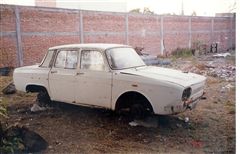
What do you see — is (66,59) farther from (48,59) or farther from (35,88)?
(35,88)

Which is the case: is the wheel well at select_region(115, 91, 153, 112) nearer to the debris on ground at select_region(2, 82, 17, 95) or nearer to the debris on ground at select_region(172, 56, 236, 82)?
the debris on ground at select_region(172, 56, 236, 82)

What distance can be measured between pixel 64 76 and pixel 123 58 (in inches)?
30.7

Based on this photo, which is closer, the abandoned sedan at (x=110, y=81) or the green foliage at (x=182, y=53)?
the abandoned sedan at (x=110, y=81)

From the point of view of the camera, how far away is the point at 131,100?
3.45 metres

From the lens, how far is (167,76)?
3299 mm

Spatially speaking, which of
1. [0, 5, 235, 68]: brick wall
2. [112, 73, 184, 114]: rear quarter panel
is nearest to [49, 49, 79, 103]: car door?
[0, 5, 235, 68]: brick wall

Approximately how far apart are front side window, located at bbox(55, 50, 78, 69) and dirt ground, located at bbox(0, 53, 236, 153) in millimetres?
543

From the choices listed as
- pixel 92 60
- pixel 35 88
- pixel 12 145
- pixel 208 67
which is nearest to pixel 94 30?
pixel 92 60

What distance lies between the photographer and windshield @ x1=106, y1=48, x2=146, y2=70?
11.7 feet

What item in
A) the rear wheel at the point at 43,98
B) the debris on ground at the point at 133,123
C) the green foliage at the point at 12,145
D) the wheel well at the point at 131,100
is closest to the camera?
the green foliage at the point at 12,145

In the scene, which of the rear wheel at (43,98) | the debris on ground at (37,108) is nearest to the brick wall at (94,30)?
the rear wheel at (43,98)

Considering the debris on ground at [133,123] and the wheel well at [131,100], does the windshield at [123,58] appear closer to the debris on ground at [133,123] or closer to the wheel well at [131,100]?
the wheel well at [131,100]

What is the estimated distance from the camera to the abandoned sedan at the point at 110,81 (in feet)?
10.4

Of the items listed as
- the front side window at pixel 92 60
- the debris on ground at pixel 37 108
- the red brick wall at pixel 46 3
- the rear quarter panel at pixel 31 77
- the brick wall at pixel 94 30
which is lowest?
the debris on ground at pixel 37 108
